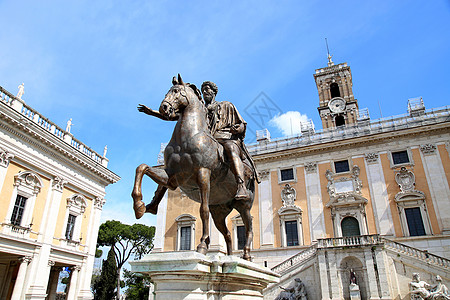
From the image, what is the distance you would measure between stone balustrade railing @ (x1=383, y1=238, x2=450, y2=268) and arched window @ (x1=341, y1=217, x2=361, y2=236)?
16.0 ft

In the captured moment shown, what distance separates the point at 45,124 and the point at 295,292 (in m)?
19.0

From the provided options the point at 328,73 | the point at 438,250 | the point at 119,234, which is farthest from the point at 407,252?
the point at 119,234

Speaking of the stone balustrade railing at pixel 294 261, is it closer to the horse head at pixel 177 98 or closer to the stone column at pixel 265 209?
the stone column at pixel 265 209

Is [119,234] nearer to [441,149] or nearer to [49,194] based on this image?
[49,194]

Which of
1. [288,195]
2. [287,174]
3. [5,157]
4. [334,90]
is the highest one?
[334,90]

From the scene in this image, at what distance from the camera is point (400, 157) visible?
24594mm

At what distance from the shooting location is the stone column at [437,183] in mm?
21656

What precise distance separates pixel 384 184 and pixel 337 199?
3.64m

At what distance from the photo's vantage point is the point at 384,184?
24016mm

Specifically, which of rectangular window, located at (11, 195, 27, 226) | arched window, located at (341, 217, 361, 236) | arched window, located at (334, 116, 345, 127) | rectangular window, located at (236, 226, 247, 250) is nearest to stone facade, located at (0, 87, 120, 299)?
rectangular window, located at (11, 195, 27, 226)

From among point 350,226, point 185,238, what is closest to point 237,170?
point 350,226

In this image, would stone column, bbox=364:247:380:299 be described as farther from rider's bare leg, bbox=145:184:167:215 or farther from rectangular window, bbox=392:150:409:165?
rider's bare leg, bbox=145:184:167:215

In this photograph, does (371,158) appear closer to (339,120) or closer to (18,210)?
(339,120)

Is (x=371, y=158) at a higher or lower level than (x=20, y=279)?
higher
